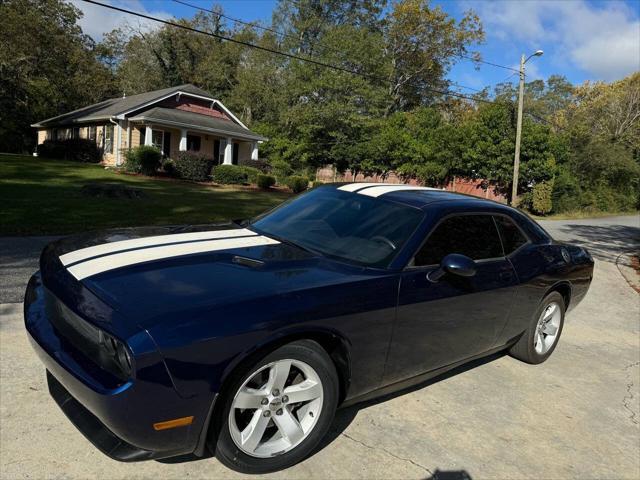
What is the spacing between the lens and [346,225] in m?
3.50

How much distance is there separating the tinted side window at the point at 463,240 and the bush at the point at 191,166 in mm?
21847

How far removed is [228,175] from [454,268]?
2173cm

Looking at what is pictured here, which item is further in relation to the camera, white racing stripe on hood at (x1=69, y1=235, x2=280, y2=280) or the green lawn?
the green lawn

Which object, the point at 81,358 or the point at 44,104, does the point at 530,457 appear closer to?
the point at 81,358

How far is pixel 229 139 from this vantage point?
29.5 m

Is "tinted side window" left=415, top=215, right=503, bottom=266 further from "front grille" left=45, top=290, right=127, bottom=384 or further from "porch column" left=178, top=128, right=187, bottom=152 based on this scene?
"porch column" left=178, top=128, right=187, bottom=152

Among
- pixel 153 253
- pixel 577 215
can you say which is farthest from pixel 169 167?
pixel 153 253

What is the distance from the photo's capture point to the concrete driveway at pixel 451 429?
2578 mm

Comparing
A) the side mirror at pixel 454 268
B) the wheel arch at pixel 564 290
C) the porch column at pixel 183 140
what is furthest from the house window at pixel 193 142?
the side mirror at pixel 454 268

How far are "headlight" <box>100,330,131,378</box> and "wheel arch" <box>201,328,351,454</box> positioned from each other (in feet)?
1.38

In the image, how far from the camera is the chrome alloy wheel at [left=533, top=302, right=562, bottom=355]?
4.48 metres

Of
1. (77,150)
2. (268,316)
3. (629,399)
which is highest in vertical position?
(77,150)

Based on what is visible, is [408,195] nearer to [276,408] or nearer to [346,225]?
[346,225]

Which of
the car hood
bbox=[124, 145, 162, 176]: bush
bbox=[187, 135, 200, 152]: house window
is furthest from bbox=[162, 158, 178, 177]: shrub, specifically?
the car hood
